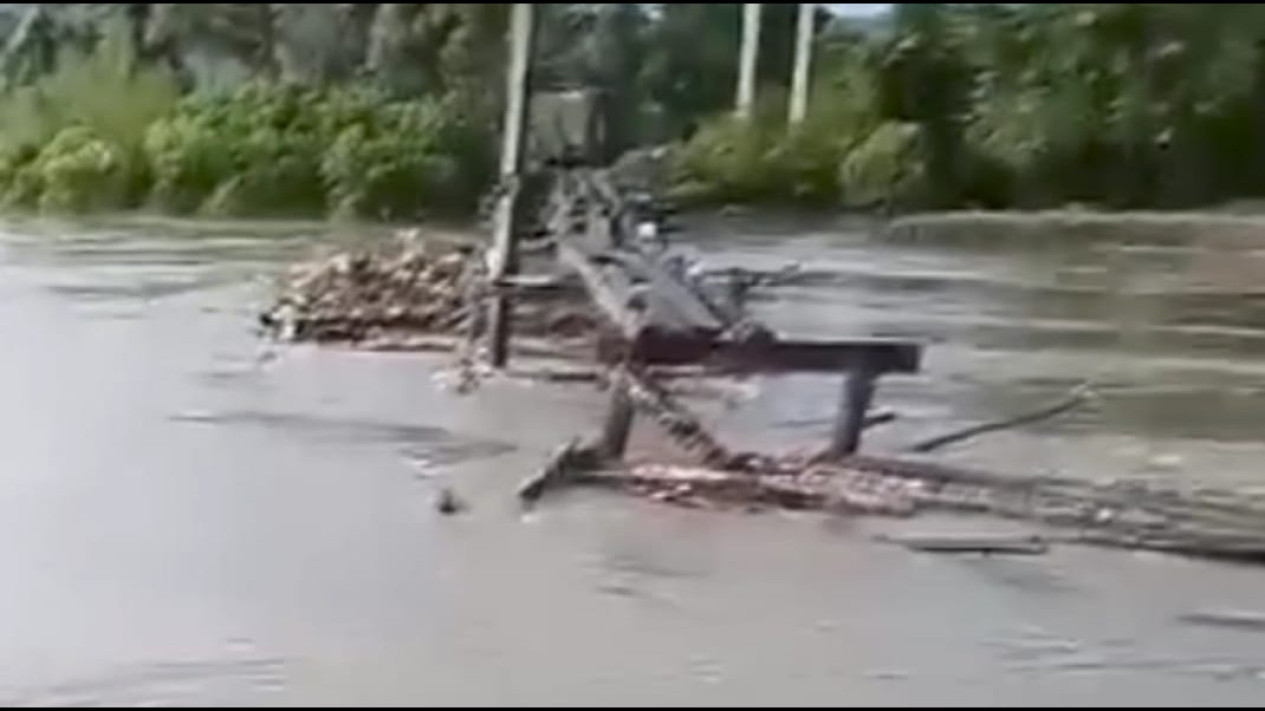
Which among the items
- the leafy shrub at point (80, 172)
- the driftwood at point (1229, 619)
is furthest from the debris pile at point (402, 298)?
the driftwood at point (1229, 619)

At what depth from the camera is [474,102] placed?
1.23m

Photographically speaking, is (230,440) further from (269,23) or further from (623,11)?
(623,11)

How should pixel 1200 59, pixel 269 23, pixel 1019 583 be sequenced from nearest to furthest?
1. pixel 1019 583
2. pixel 269 23
3. pixel 1200 59

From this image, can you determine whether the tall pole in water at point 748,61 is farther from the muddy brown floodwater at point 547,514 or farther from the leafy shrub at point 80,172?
the leafy shrub at point 80,172

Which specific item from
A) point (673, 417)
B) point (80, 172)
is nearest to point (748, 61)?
point (673, 417)

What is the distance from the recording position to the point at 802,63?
1.32 meters

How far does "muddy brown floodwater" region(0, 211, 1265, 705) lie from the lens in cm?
90

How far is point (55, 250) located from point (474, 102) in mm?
247

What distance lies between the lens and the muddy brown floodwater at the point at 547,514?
90 cm

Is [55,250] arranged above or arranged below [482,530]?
above

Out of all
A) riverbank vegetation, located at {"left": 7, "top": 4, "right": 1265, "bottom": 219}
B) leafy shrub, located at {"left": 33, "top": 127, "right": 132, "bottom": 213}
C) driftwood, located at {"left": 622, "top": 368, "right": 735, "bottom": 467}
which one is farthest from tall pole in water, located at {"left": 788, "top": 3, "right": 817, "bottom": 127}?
leafy shrub, located at {"left": 33, "top": 127, "right": 132, "bottom": 213}

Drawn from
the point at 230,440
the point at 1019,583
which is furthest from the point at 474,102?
the point at 1019,583

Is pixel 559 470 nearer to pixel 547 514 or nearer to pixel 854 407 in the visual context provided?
pixel 547 514

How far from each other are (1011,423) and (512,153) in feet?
1.08
